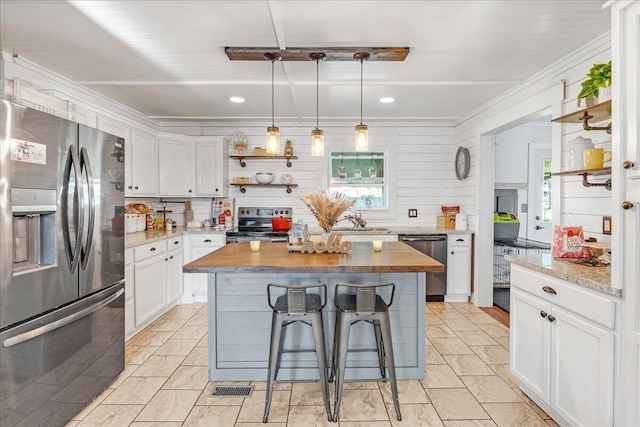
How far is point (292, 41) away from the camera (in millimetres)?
2508

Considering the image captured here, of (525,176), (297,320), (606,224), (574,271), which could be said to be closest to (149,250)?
(297,320)

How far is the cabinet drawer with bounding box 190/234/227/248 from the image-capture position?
4.42 m

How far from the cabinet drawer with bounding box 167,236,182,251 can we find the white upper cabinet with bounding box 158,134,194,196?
2.36 feet

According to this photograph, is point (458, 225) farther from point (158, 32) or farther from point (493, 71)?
point (158, 32)

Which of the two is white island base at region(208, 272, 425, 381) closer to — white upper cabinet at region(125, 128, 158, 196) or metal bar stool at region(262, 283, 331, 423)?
metal bar stool at region(262, 283, 331, 423)

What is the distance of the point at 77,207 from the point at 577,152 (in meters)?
3.16

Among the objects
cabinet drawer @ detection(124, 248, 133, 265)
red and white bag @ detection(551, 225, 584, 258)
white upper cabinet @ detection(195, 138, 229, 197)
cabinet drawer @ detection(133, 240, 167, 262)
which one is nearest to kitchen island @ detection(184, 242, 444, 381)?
red and white bag @ detection(551, 225, 584, 258)

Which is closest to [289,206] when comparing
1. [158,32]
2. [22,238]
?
[158,32]

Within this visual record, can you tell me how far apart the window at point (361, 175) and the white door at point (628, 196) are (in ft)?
11.5

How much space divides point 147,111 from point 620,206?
4745 mm

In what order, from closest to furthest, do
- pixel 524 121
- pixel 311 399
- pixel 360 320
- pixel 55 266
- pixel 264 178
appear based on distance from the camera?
1. pixel 55 266
2. pixel 360 320
3. pixel 311 399
4. pixel 524 121
5. pixel 264 178

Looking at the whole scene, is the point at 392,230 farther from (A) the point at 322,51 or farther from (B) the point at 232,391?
(B) the point at 232,391

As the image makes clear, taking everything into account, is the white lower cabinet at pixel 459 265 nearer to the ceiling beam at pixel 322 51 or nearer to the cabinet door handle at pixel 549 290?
the cabinet door handle at pixel 549 290

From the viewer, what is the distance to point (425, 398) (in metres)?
2.33
